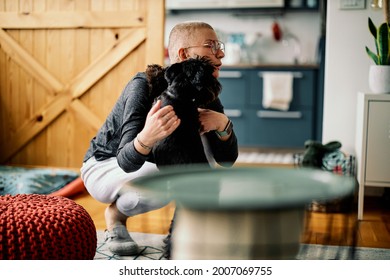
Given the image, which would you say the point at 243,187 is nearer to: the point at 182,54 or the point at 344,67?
the point at 182,54

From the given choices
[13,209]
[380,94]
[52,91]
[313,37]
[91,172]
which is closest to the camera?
[13,209]

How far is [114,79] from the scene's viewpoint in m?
1.67

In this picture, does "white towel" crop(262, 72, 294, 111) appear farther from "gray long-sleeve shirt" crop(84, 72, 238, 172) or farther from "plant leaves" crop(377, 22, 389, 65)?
"gray long-sleeve shirt" crop(84, 72, 238, 172)

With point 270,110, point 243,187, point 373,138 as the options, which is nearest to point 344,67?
point 373,138

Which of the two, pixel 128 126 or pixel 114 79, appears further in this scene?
pixel 114 79

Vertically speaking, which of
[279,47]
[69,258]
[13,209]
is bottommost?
[69,258]

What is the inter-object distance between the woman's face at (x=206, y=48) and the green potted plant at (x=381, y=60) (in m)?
0.60

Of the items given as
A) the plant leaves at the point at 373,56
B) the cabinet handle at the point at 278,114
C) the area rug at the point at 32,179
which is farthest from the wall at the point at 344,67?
the cabinet handle at the point at 278,114

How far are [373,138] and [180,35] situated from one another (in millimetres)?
806

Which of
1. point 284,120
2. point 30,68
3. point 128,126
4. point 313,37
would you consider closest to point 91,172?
point 128,126

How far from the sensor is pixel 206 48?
1.41m

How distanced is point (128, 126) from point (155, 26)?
18.2 inches

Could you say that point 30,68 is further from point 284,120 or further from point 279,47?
point 279,47

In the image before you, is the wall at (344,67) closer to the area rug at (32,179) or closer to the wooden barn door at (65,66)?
the wooden barn door at (65,66)
